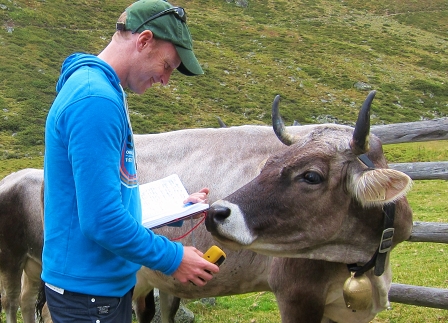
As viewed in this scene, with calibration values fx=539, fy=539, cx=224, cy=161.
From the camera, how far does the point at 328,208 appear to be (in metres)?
3.49

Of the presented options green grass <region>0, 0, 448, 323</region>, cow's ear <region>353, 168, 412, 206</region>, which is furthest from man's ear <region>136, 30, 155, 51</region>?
green grass <region>0, 0, 448, 323</region>

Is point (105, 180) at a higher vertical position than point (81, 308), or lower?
higher

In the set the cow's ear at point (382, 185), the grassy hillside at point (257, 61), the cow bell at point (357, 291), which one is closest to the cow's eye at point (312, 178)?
the cow's ear at point (382, 185)

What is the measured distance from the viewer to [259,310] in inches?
298

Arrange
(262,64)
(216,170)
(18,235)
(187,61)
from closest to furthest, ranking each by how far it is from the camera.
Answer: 1. (187,61)
2. (216,170)
3. (18,235)
4. (262,64)

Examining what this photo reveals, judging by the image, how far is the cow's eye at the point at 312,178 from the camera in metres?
3.46

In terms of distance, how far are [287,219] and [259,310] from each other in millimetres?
4445

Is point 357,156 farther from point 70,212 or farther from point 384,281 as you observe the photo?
point 70,212

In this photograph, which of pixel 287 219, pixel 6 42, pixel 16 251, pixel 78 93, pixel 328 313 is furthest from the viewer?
pixel 6 42

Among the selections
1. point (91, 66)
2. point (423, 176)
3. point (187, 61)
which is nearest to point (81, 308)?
point (91, 66)

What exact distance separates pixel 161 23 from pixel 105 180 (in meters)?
0.92

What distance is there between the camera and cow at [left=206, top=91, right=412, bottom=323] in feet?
10.9

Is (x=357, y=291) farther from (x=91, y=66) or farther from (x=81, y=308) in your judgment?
(x=91, y=66)

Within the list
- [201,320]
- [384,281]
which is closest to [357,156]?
[384,281]
